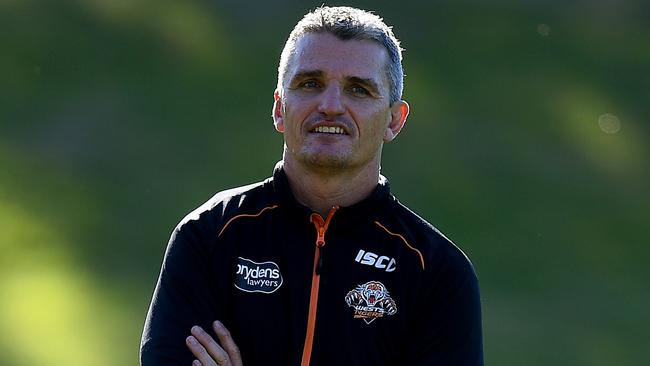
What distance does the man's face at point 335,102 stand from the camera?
4.38 m

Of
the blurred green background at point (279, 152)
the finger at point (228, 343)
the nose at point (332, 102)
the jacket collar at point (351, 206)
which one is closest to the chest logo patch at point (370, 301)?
the jacket collar at point (351, 206)

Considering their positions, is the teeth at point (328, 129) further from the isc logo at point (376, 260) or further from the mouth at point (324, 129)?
the isc logo at point (376, 260)

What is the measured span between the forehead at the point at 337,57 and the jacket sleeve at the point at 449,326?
2.61 ft

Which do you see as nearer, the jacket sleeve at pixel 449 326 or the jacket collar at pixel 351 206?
the jacket sleeve at pixel 449 326

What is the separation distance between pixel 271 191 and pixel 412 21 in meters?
11.4

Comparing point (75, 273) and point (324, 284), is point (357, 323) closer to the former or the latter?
point (324, 284)

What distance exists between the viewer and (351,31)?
4.52 metres

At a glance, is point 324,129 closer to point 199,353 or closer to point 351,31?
point 351,31

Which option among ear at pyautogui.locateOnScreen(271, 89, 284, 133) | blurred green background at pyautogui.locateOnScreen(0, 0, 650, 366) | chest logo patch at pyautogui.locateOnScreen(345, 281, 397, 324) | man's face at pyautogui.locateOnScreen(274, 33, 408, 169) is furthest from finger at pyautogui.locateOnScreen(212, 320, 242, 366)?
blurred green background at pyautogui.locateOnScreen(0, 0, 650, 366)

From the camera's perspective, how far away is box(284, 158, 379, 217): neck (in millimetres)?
4527

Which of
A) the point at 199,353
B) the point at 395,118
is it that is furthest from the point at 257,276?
the point at 395,118

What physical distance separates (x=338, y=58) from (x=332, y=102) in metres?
0.19

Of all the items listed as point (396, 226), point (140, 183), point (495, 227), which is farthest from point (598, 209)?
point (396, 226)

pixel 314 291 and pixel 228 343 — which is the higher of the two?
pixel 314 291
